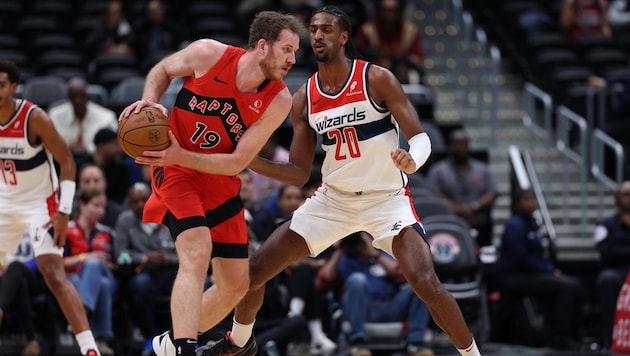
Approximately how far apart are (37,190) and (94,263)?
1.12m

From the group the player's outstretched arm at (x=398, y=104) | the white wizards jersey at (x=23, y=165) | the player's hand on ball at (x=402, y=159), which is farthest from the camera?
the white wizards jersey at (x=23, y=165)

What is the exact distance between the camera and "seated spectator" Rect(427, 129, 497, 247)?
1088 cm

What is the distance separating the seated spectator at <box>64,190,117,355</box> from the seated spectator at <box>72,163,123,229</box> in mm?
96

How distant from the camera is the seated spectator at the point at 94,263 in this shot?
8.88 metres

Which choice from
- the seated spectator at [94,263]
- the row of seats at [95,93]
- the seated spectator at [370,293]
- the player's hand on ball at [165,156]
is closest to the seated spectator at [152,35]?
the row of seats at [95,93]

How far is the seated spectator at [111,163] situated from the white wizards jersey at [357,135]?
150 inches

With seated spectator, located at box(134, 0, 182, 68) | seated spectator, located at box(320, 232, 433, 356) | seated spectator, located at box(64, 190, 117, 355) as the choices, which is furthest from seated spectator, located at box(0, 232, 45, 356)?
seated spectator, located at box(134, 0, 182, 68)

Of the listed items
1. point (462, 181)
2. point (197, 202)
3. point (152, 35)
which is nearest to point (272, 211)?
point (462, 181)

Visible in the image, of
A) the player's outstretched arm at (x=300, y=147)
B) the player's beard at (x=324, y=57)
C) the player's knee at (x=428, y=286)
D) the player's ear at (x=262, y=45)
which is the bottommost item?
the player's knee at (x=428, y=286)

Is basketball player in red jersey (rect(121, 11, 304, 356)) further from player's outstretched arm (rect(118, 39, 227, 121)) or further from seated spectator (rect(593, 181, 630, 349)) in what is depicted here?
seated spectator (rect(593, 181, 630, 349))

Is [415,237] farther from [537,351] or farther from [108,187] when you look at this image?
[108,187]

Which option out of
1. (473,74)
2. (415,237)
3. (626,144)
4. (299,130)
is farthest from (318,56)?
(473,74)

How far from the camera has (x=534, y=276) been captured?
1018 centimetres

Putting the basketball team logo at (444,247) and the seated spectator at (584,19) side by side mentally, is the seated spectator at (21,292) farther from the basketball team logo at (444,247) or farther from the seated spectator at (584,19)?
the seated spectator at (584,19)
